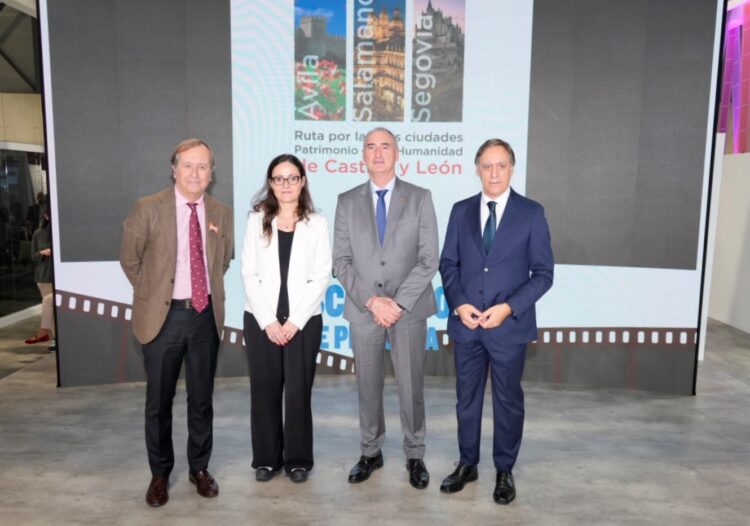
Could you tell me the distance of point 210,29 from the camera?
4.77 metres

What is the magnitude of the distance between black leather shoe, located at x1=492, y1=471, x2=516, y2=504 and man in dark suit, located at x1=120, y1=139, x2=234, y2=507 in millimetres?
1420

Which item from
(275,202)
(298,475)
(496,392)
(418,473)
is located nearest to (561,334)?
(496,392)

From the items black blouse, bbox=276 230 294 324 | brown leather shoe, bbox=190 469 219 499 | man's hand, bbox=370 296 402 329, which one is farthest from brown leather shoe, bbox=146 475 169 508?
man's hand, bbox=370 296 402 329

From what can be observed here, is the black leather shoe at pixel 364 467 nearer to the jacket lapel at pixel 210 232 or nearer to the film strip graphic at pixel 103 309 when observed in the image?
the jacket lapel at pixel 210 232

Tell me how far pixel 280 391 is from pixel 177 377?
1.70 feet

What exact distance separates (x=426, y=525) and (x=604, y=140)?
11.1 ft

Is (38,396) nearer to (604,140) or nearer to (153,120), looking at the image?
(153,120)

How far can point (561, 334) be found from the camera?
5.04 m

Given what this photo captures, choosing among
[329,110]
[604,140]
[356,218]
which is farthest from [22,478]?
[604,140]

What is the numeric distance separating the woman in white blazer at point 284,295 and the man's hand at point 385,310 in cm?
29

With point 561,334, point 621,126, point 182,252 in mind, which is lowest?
point 561,334

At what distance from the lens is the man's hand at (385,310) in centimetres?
300

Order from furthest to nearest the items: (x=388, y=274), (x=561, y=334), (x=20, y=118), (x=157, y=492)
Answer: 1. (x=20, y=118)
2. (x=561, y=334)
3. (x=388, y=274)
4. (x=157, y=492)

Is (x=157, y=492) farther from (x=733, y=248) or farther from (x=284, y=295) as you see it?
(x=733, y=248)
